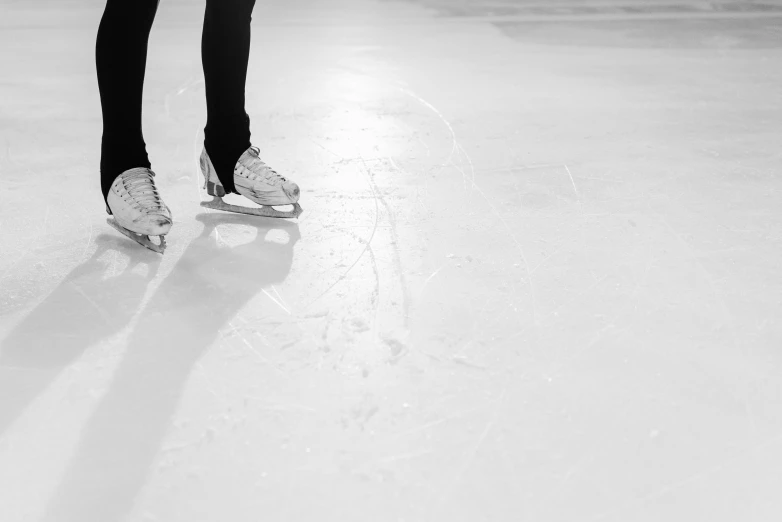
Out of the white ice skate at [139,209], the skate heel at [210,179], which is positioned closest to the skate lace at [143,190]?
the white ice skate at [139,209]

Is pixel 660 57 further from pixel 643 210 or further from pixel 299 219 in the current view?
pixel 299 219

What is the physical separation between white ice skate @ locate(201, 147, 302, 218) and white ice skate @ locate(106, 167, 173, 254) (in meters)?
0.14

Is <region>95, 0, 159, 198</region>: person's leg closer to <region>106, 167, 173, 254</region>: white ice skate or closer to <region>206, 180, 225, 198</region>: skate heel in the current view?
<region>106, 167, 173, 254</region>: white ice skate

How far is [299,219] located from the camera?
1.43 m

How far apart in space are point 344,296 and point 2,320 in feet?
1.48

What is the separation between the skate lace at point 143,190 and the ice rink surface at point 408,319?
76 millimetres

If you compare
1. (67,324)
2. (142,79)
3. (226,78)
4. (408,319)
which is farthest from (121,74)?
(408,319)

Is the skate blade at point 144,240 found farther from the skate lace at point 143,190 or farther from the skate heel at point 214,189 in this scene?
the skate heel at point 214,189

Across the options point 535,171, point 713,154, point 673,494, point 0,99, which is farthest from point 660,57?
point 673,494

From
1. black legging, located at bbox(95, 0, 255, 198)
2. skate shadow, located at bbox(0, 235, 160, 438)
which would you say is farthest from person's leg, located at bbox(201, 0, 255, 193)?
skate shadow, located at bbox(0, 235, 160, 438)

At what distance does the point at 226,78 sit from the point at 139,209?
0.91ft

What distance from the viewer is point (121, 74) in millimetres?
1269

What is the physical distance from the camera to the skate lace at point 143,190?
1279mm

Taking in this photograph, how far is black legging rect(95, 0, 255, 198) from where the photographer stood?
125cm
